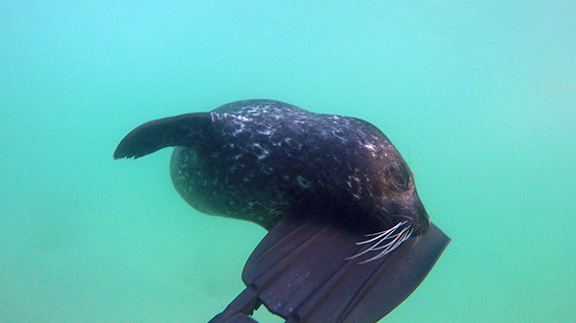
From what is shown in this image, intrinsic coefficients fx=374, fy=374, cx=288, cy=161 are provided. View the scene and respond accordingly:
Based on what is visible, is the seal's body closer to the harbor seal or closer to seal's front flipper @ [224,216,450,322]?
the harbor seal

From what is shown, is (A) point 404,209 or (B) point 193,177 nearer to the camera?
(A) point 404,209

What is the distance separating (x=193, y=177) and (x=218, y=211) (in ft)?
1.27

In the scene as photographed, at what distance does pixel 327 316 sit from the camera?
2.10 metres

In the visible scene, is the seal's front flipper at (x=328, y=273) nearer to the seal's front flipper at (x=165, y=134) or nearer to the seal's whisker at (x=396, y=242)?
the seal's whisker at (x=396, y=242)

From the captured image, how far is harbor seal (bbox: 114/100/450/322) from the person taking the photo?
2.24 metres

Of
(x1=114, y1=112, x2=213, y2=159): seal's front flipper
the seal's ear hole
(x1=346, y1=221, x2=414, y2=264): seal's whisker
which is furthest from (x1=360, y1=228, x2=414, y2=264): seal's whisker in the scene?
(x1=114, y1=112, x2=213, y2=159): seal's front flipper

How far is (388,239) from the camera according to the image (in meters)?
2.74

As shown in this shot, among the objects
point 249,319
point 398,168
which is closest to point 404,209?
point 398,168

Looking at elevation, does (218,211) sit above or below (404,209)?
below

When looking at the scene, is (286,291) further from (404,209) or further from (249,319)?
(404,209)

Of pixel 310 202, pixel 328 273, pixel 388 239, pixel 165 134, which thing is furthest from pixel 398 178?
pixel 165 134

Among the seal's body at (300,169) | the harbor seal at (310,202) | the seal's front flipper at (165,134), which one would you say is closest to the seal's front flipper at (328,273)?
the harbor seal at (310,202)

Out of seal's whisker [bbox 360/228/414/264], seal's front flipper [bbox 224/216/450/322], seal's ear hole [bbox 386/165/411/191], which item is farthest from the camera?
seal's ear hole [bbox 386/165/411/191]

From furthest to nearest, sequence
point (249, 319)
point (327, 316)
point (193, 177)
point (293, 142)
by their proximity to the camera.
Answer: point (193, 177) < point (293, 142) < point (327, 316) < point (249, 319)
